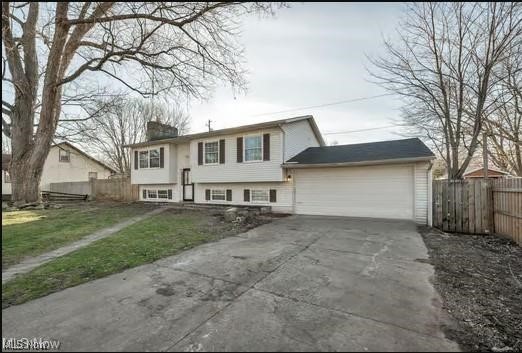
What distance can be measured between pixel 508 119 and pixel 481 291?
13896 millimetres

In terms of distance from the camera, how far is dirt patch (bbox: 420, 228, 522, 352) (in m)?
2.71

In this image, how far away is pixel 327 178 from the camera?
11.8m

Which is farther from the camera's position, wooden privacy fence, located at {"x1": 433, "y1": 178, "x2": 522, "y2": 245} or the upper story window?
the upper story window

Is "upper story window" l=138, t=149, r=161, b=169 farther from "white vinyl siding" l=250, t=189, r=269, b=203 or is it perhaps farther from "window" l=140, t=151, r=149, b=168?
"white vinyl siding" l=250, t=189, r=269, b=203

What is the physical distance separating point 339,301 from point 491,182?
825 cm

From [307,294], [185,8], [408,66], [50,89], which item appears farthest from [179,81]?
[408,66]

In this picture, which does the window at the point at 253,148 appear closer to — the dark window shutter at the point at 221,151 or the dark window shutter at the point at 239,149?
the dark window shutter at the point at 239,149

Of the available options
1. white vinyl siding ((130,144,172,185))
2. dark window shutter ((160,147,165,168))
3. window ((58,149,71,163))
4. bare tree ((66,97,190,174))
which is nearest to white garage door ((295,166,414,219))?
white vinyl siding ((130,144,172,185))

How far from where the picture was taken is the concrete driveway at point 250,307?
8.16 ft

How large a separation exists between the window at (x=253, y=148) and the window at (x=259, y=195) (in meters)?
1.72

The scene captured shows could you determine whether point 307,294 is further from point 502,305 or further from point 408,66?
point 408,66

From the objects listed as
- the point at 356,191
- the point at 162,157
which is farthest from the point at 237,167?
the point at 356,191

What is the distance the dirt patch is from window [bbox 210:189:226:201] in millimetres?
9946

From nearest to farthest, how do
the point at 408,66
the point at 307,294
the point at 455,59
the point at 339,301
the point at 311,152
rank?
the point at 339,301 → the point at 307,294 → the point at 455,59 → the point at 408,66 → the point at 311,152
